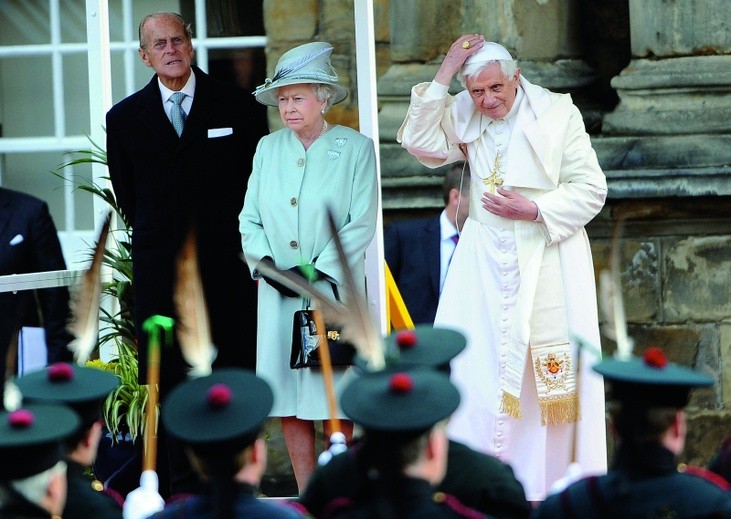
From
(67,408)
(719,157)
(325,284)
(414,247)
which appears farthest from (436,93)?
(67,408)

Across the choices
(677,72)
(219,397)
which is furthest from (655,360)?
(677,72)

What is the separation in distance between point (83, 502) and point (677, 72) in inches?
198

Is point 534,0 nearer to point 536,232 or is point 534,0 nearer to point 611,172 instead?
point 611,172

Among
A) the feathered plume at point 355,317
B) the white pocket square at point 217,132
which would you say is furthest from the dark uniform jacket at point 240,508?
the white pocket square at point 217,132

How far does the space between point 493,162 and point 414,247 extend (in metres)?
1.50

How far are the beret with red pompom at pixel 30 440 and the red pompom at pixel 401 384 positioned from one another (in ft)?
2.55

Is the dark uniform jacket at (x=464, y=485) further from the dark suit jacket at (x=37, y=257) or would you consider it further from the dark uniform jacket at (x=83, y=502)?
the dark suit jacket at (x=37, y=257)

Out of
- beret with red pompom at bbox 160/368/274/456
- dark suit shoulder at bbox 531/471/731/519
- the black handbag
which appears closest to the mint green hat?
the black handbag

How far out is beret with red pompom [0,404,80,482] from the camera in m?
4.26

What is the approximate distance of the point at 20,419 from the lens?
4.38m

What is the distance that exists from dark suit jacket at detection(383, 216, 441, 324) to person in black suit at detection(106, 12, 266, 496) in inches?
44.0

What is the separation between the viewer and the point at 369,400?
4363mm

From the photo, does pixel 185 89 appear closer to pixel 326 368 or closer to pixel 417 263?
pixel 417 263

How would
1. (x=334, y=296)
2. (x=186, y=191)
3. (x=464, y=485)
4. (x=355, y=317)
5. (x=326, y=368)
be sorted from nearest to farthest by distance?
1. (x=464, y=485)
2. (x=355, y=317)
3. (x=326, y=368)
4. (x=334, y=296)
5. (x=186, y=191)
